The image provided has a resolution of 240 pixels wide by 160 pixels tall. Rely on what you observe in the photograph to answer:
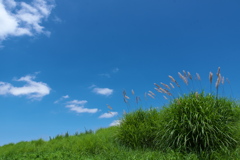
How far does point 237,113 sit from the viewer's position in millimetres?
7840

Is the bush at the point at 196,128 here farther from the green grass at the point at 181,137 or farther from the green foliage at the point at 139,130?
the green foliage at the point at 139,130

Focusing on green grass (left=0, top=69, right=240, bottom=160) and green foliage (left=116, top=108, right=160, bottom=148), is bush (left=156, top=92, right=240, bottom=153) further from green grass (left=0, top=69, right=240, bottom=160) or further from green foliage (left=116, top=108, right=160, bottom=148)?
green foliage (left=116, top=108, right=160, bottom=148)

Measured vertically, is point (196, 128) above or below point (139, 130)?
below

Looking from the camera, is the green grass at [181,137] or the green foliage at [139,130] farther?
the green foliage at [139,130]

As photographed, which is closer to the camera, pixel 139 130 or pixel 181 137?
pixel 181 137

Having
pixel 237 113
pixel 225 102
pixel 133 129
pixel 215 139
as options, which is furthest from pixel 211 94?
pixel 133 129

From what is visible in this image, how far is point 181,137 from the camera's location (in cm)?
641

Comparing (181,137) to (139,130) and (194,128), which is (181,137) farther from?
(139,130)

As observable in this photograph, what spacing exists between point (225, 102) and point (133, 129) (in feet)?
10.2

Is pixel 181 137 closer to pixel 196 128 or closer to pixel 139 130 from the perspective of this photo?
pixel 196 128

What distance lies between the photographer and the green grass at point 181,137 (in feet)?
20.1

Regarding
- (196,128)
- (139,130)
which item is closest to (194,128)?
(196,128)

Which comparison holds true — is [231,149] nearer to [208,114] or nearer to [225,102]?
[208,114]

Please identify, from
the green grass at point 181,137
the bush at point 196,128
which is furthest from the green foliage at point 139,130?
the bush at point 196,128
